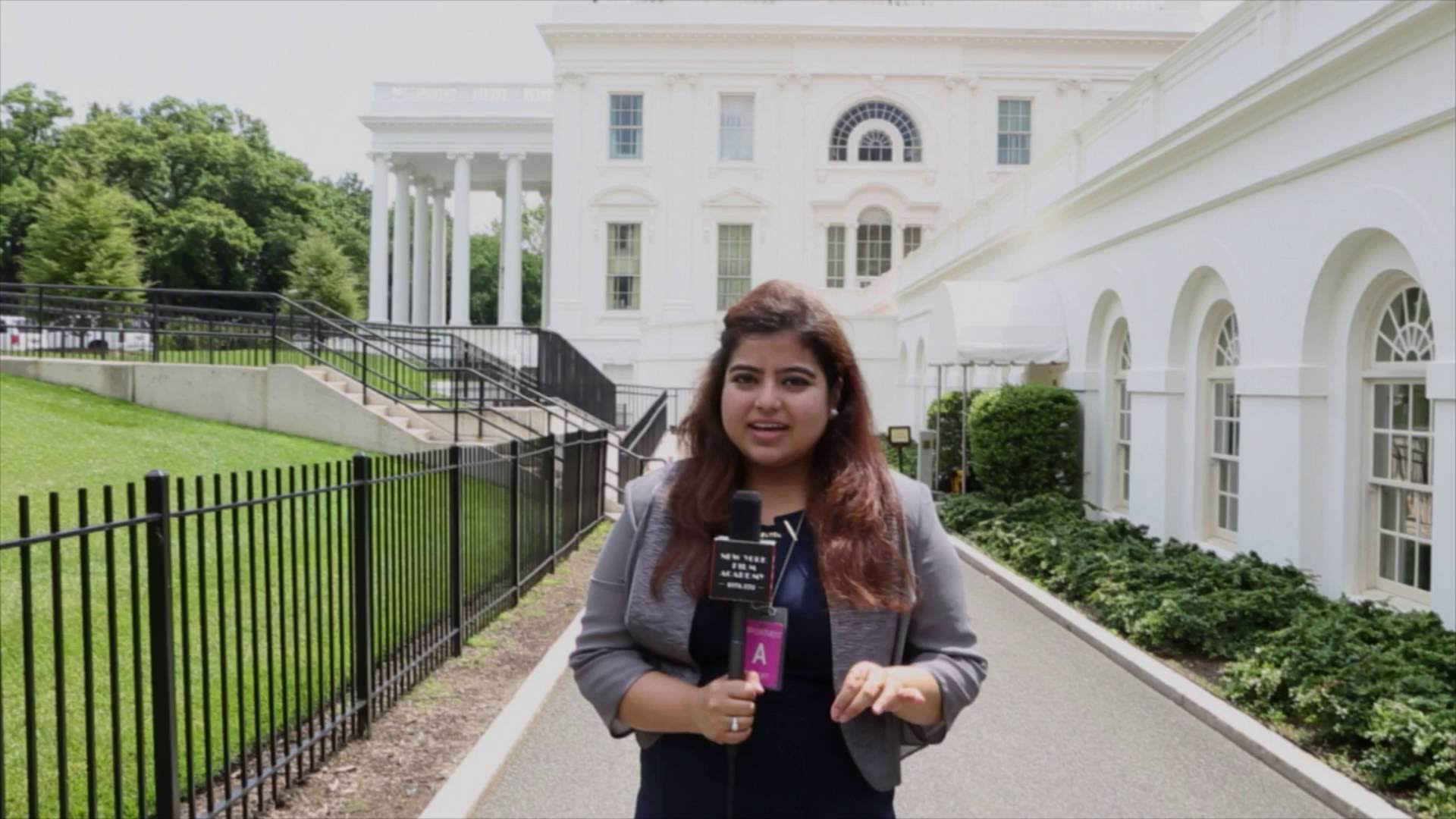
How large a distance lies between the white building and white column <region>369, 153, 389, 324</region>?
36.1ft

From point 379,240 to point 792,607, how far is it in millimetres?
52314

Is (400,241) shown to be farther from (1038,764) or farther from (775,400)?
(775,400)

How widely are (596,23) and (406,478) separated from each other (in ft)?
125

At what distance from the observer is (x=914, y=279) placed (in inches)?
1166

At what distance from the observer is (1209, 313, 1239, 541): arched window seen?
41.7ft

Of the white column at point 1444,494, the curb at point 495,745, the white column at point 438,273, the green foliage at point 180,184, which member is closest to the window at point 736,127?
the white column at point 438,273

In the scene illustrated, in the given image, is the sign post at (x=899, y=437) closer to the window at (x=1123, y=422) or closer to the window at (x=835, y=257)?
the window at (x=1123, y=422)

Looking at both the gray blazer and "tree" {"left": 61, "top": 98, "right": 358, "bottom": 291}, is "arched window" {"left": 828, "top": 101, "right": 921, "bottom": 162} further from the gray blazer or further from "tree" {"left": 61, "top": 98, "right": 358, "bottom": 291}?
the gray blazer

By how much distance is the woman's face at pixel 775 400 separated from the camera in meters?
2.51

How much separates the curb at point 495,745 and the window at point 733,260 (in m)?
36.3

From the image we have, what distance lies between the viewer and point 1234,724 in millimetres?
6766

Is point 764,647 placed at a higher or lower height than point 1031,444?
higher

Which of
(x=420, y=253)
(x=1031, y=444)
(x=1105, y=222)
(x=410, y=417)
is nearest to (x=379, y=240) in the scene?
(x=420, y=253)

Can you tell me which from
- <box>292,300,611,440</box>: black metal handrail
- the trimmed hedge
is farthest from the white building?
<box>292,300,611,440</box>: black metal handrail
